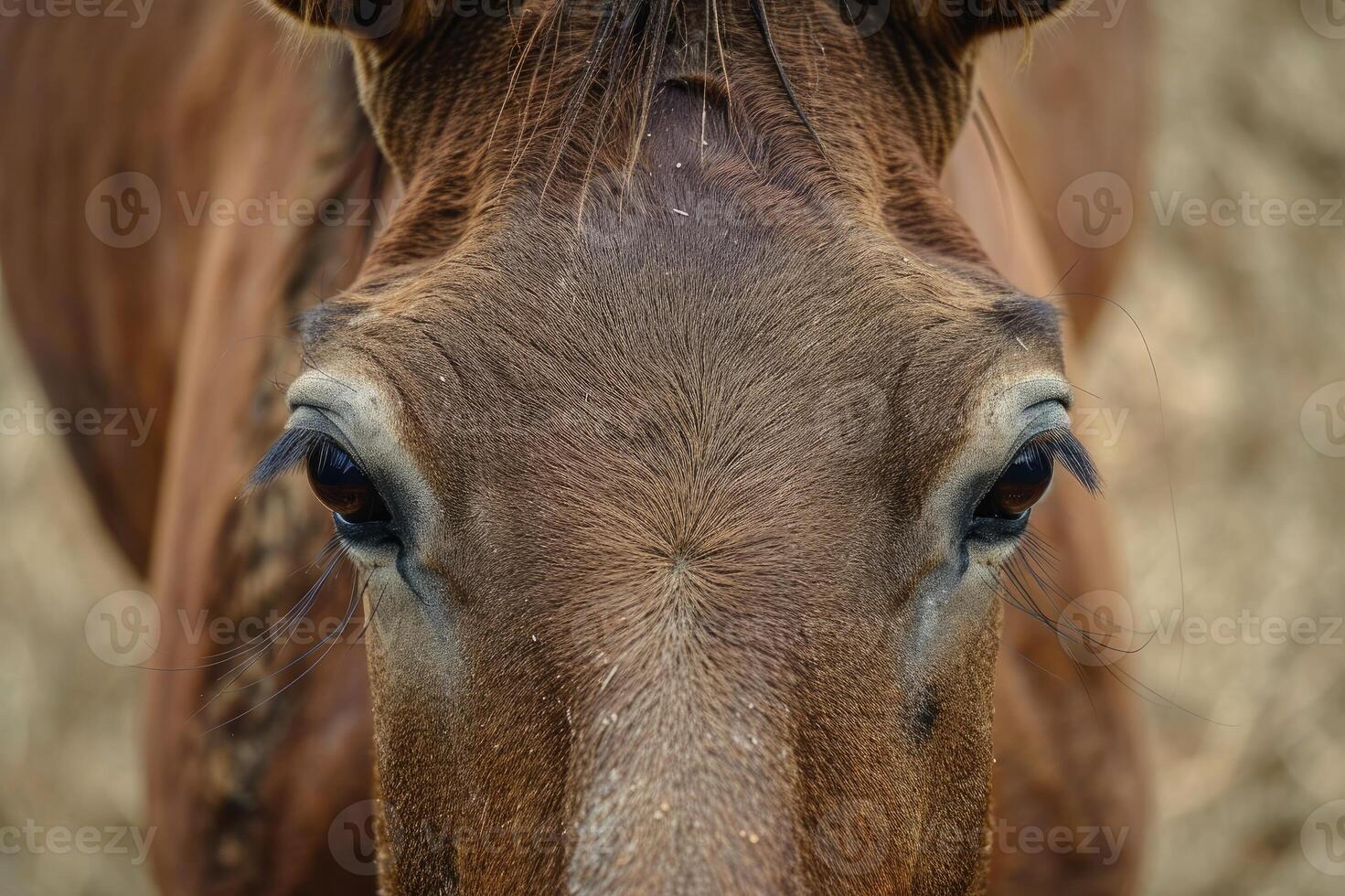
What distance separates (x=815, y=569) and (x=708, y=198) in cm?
60

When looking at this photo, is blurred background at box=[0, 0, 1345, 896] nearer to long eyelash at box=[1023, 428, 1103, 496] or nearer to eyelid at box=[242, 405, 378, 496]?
long eyelash at box=[1023, 428, 1103, 496]

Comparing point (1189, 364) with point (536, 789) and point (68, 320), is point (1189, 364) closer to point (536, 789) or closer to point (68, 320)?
point (68, 320)

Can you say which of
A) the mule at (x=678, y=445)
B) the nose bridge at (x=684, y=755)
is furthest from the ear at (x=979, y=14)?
the nose bridge at (x=684, y=755)

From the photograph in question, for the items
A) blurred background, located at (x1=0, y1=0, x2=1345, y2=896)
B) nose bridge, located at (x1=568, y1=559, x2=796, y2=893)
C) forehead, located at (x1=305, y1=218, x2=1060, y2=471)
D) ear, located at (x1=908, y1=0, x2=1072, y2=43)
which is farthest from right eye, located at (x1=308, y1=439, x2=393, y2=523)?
blurred background, located at (x1=0, y1=0, x2=1345, y2=896)

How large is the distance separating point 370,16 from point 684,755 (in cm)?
148

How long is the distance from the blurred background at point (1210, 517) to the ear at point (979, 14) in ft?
11.4

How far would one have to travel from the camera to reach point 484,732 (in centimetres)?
185

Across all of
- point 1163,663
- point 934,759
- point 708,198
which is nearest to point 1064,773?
point 934,759

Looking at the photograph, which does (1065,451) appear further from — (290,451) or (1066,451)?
(290,451)

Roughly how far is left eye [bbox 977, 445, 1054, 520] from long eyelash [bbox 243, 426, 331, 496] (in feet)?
3.43

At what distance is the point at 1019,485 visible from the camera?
1.95 metres

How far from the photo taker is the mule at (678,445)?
1689mm

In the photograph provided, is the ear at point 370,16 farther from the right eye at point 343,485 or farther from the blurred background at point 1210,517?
the blurred background at point 1210,517

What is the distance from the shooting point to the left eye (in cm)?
193
